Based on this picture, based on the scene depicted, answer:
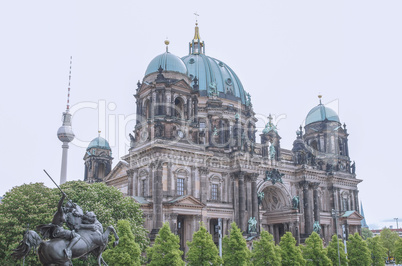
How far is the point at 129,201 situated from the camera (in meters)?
42.7

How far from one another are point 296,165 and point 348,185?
1294 centimetres

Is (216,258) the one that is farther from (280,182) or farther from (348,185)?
(348,185)

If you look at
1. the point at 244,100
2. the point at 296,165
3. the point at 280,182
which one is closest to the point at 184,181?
the point at 280,182

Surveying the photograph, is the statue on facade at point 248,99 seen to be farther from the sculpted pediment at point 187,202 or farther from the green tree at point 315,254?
the green tree at point 315,254

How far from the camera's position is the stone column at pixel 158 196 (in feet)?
165

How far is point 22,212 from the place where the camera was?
37.6 meters

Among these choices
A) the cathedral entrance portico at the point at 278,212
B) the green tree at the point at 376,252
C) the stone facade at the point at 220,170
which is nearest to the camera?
the stone facade at the point at 220,170

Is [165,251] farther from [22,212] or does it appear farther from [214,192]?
[214,192]

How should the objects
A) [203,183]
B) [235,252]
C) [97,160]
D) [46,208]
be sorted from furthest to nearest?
1. [97,160]
2. [203,183]
3. [235,252]
4. [46,208]

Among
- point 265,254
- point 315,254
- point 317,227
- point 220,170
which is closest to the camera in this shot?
point 265,254

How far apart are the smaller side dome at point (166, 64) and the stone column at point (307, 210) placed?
25.7 metres

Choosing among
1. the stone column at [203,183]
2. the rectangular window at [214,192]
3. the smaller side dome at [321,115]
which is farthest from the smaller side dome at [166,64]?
the smaller side dome at [321,115]

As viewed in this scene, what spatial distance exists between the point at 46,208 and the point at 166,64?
27.2m

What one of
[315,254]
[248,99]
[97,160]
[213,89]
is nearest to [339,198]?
[248,99]
